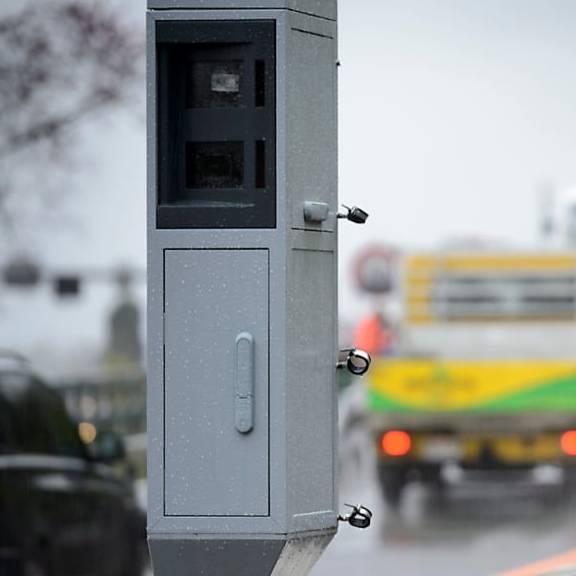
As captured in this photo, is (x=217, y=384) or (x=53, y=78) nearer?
(x=217, y=384)

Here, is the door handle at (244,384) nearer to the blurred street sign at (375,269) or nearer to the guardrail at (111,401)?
the guardrail at (111,401)

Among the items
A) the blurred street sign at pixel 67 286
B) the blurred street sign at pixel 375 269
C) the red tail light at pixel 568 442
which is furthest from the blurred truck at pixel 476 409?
the blurred street sign at pixel 67 286

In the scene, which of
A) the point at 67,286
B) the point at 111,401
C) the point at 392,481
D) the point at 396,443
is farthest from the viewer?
the point at 392,481

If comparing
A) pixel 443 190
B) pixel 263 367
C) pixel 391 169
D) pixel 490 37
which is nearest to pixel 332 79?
pixel 263 367

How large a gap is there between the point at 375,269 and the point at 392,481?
3.06m

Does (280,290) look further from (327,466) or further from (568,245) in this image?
(568,245)

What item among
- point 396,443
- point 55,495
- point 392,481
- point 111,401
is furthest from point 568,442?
point 55,495

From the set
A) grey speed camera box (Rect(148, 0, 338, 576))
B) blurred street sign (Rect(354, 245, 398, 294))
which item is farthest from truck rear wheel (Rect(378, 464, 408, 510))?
grey speed camera box (Rect(148, 0, 338, 576))

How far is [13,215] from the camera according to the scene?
931cm

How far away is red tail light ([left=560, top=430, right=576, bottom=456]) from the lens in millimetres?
15789

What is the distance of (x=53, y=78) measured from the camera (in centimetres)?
921

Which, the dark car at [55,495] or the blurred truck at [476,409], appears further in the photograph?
→ the blurred truck at [476,409]

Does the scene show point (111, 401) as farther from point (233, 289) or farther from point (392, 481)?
point (233, 289)

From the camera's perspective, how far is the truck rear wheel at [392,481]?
16.3 m
